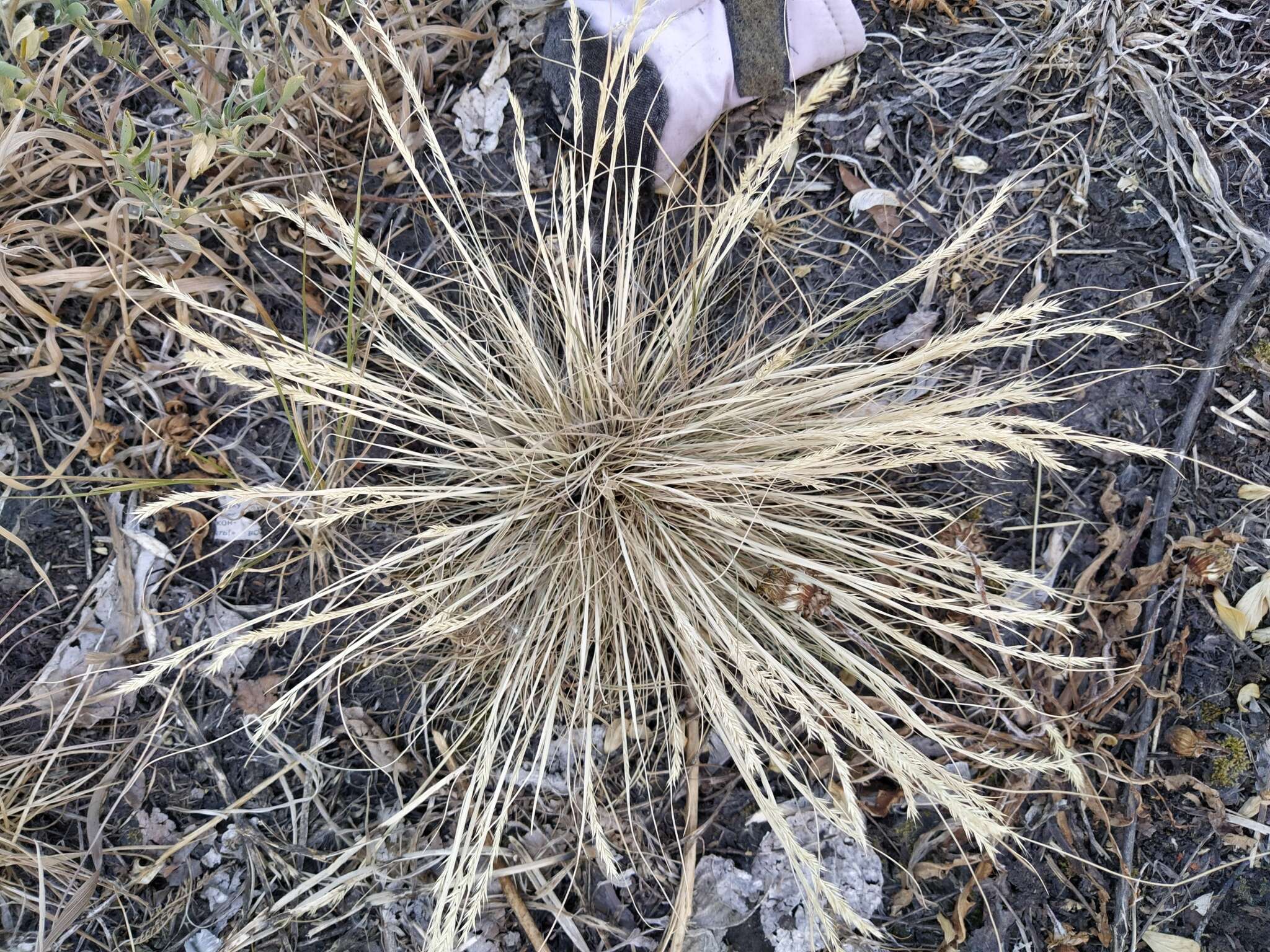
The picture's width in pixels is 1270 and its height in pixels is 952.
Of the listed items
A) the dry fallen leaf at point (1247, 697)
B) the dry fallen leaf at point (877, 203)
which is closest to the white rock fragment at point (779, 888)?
the dry fallen leaf at point (1247, 697)

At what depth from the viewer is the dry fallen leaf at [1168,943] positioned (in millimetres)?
1342

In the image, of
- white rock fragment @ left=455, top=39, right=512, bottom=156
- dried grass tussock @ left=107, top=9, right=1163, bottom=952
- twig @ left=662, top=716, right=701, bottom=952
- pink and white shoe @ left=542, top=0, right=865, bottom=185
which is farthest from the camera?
white rock fragment @ left=455, top=39, right=512, bottom=156

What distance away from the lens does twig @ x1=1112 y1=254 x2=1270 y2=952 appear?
1.35 metres

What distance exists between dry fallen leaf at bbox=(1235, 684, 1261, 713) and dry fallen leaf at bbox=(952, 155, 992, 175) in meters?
1.04

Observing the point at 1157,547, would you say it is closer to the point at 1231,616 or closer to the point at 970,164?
the point at 1231,616

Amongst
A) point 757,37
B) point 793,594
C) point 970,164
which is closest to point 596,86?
point 757,37

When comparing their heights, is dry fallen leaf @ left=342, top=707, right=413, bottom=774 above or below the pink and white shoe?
below

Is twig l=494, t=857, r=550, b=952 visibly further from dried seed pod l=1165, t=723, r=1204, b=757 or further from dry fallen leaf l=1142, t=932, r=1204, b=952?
dried seed pod l=1165, t=723, r=1204, b=757

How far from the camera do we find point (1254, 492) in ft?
4.60

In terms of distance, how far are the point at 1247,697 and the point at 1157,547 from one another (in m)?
0.30

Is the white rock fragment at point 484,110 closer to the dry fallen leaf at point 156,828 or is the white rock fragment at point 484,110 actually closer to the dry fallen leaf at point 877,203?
the dry fallen leaf at point 877,203

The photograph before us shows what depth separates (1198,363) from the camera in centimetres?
144

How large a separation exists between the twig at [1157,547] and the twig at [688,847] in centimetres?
73

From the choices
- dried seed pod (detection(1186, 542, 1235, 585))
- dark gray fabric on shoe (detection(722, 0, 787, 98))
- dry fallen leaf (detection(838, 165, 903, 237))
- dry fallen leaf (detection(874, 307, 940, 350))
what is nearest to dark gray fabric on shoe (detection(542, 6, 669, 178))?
dark gray fabric on shoe (detection(722, 0, 787, 98))
